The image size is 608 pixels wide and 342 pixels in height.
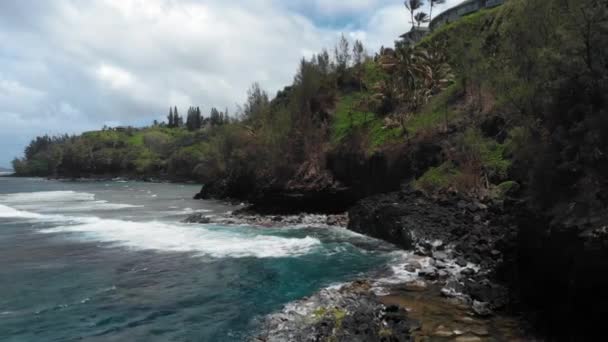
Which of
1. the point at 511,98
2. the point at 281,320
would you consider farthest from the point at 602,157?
the point at 281,320

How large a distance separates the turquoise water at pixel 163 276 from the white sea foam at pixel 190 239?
70 mm

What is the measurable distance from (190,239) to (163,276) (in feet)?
30.0

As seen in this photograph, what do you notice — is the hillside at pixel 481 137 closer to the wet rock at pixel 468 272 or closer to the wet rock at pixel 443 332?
the wet rock at pixel 468 272

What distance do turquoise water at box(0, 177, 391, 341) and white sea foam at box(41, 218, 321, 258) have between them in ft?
0.23

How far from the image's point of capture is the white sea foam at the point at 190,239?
78.6ft

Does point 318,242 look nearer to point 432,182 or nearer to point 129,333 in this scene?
point 432,182

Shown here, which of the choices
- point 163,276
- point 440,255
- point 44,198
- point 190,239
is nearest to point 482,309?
point 440,255

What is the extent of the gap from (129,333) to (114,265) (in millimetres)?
9449

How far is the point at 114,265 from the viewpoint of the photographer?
21.0 m

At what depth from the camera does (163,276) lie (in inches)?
744

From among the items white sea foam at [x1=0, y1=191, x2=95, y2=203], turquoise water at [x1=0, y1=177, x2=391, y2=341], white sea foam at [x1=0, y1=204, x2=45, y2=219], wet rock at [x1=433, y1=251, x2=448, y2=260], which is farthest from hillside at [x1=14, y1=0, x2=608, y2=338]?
white sea foam at [x1=0, y1=204, x2=45, y2=219]

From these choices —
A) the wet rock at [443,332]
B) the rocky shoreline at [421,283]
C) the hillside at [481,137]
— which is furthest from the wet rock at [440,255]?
the wet rock at [443,332]

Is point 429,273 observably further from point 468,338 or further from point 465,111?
point 465,111

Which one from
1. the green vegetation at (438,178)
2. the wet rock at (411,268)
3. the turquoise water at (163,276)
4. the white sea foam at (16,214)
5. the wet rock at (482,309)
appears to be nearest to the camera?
the wet rock at (482,309)
